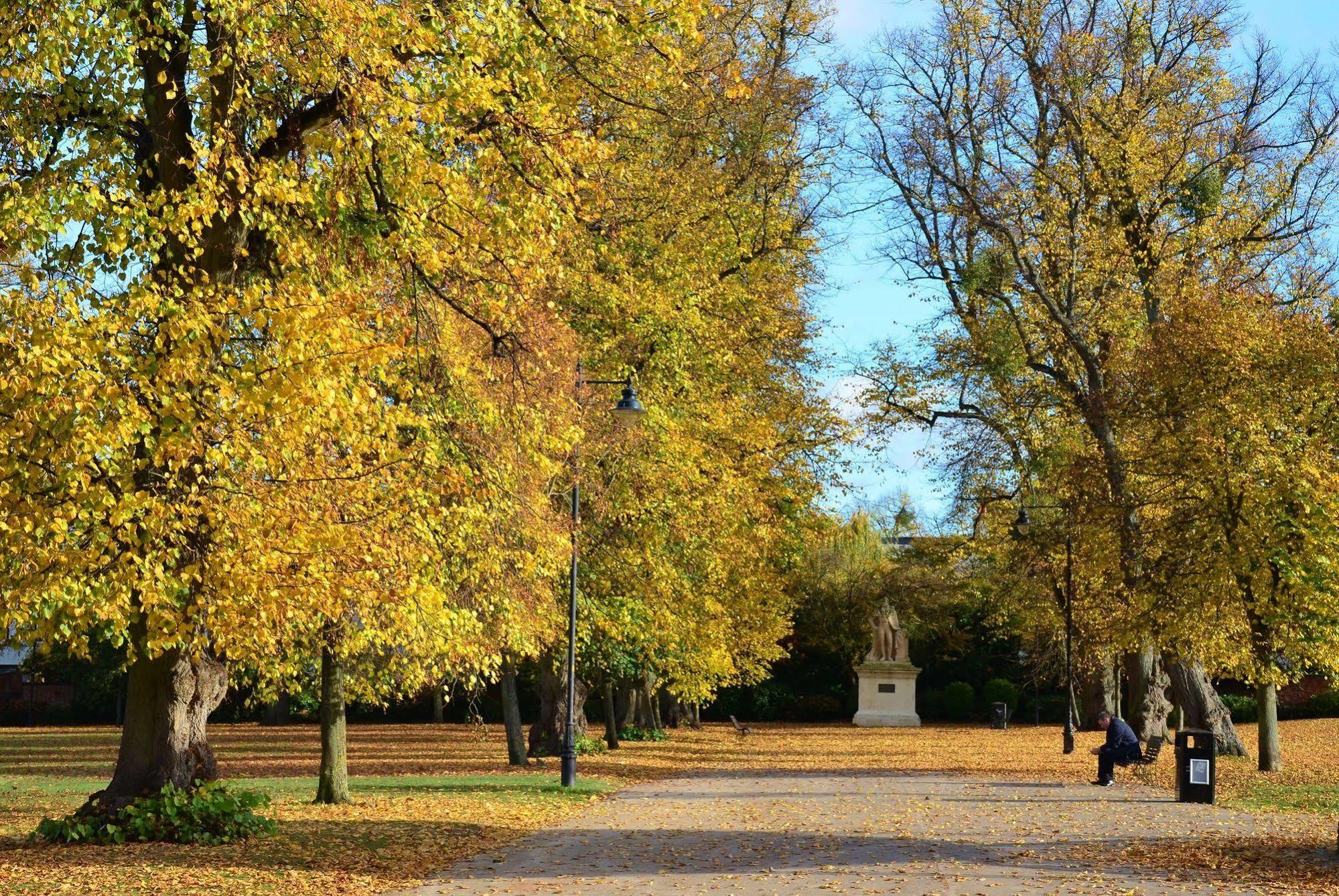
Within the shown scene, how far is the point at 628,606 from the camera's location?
24.1m

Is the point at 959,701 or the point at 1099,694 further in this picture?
the point at 959,701

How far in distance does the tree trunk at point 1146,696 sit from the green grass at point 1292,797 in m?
9.88

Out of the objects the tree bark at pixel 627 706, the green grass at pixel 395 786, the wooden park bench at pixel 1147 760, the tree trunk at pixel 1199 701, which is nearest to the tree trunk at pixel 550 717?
the green grass at pixel 395 786

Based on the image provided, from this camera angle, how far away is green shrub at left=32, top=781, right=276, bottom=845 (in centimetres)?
1325

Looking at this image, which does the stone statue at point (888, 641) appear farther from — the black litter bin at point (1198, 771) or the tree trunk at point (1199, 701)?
the black litter bin at point (1198, 771)

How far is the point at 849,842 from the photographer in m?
14.5

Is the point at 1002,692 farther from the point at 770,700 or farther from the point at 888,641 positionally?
the point at 770,700

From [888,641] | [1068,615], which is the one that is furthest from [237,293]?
[888,641]

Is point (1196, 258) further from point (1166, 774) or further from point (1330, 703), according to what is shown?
point (1330, 703)

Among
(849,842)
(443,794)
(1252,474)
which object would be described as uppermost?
(1252,474)

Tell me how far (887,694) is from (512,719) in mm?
28574

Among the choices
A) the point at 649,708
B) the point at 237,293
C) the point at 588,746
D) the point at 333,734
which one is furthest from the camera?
the point at 649,708

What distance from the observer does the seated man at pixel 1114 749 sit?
895 inches

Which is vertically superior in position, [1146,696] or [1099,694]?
[1146,696]
